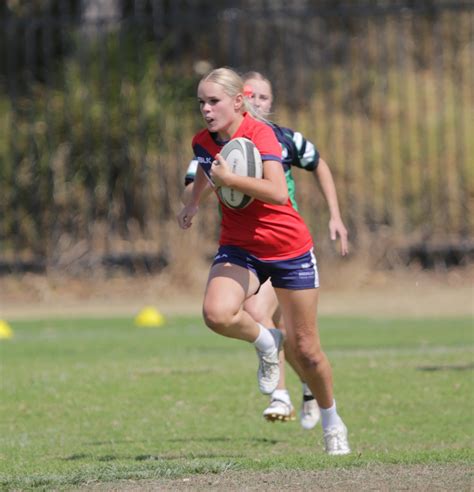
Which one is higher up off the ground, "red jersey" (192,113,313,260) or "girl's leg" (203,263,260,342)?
"red jersey" (192,113,313,260)

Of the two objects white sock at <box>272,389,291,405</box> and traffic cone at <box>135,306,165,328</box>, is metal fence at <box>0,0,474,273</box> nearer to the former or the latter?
traffic cone at <box>135,306,165,328</box>

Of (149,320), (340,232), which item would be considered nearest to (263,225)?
(340,232)

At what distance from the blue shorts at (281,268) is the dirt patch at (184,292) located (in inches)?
386

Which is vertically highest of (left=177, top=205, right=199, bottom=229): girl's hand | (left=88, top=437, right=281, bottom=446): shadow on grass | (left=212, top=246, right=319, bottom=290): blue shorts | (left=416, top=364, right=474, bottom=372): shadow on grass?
(left=177, top=205, right=199, bottom=229): girl's hand

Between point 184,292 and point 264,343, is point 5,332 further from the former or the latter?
point 264,343

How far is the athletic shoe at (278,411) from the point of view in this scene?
750 centimetres

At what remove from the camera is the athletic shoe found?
750 centimetres

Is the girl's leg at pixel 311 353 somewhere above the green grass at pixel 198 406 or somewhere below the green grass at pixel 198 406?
above

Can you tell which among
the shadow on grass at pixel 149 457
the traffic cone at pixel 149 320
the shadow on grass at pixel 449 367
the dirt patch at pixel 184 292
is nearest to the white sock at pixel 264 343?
the shadow on grass at pixel 149 457

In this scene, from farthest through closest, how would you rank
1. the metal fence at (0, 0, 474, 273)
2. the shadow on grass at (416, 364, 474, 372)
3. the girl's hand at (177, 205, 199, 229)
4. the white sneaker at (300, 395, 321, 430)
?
1. the metal fence at (0, 0, 474, 273)
2. the shadow on grass at (416, 364, 474, 372)
3. the white sneaker at (300, 395, 321, 430)
4. the girl's hand at (177, 205, 199, 229)

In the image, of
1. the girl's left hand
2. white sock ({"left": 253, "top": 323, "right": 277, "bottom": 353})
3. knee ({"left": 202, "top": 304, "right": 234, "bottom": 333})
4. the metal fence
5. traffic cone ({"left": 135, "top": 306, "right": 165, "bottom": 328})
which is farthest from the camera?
the metal fence

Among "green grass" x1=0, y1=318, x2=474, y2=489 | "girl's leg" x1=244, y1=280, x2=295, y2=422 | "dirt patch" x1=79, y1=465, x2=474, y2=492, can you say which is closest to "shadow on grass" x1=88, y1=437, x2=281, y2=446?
"green grass" x1=0, y1=318, x2=474, y2=489

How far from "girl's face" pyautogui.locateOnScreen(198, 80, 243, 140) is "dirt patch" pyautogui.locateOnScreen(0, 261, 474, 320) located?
1002cm

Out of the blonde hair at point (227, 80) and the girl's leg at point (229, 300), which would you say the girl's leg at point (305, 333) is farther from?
the blonde hair at point (227, 80)
